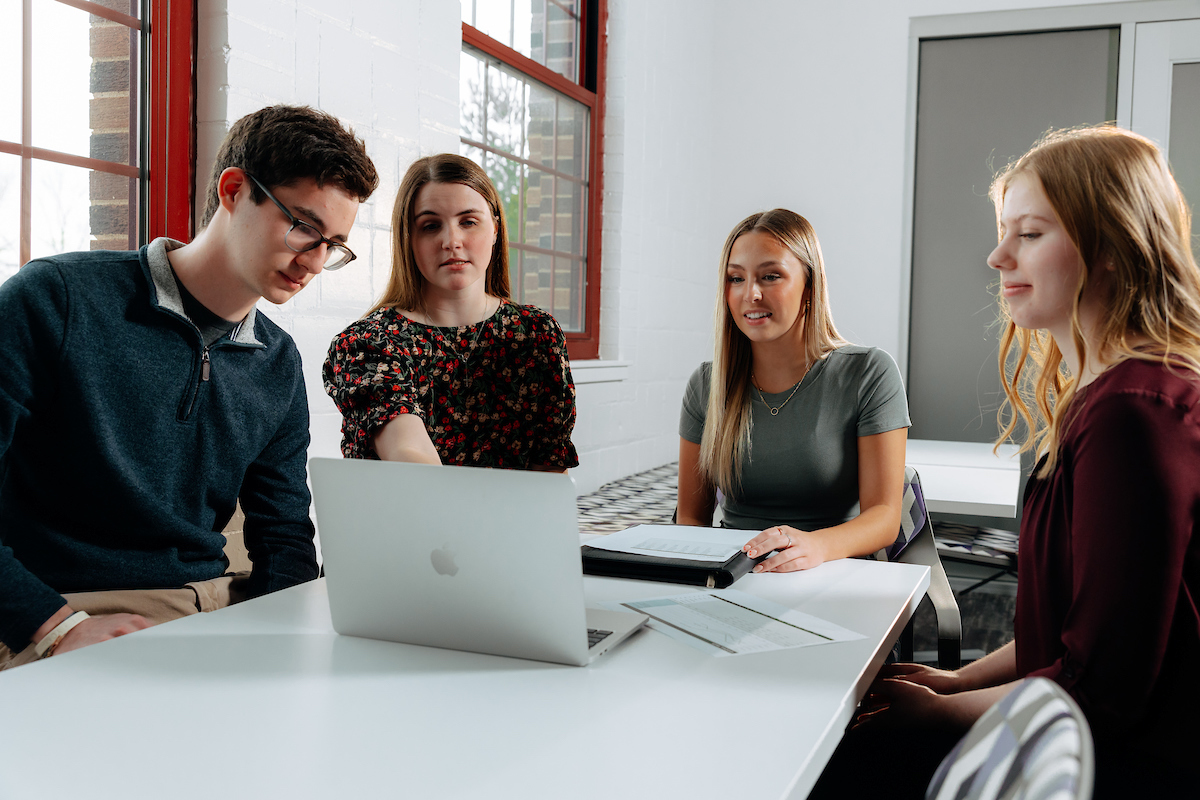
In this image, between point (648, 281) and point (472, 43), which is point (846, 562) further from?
point (648, 281)

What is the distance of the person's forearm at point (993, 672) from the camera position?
1252 mm

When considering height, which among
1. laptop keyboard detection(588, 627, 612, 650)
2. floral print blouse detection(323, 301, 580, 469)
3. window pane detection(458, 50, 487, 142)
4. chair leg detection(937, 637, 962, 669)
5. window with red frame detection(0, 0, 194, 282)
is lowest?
chair leg detection(937, 637, 962, 669)

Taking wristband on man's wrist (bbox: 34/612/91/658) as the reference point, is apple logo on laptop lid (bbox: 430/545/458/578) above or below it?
above

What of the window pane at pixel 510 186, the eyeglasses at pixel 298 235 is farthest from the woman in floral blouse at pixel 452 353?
the window pane at pixel 510 186

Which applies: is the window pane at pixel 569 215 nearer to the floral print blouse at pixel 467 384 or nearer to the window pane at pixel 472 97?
the window pane at pixel 472 97

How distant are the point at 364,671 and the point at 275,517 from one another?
74 cm

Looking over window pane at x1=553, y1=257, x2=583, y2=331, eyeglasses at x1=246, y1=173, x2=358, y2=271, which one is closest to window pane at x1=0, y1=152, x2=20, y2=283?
eyeglasses at x1=246, y1=173, x2=358, y2=271

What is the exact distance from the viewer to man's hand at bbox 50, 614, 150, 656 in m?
1.18

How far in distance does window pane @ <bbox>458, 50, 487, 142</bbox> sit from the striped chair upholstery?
9.31 feet

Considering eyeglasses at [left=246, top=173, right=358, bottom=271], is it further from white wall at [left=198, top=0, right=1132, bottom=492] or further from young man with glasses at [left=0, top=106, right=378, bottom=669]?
white wall at [left=198, top=0, right=1132, bottom=492]

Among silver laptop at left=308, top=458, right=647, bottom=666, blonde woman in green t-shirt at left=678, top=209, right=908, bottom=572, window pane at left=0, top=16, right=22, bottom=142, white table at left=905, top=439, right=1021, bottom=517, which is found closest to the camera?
silver laptop at left=308, top=458, right=647, bottom=666

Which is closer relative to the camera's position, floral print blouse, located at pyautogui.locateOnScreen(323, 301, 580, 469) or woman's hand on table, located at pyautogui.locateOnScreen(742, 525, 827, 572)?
woman's hand on table, located at pyautogui.locateOnScreen(742, 525, 827, 572)

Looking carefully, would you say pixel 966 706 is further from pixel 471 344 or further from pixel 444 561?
pixel 471 344

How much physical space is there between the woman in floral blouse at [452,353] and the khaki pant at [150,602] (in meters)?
0.36
